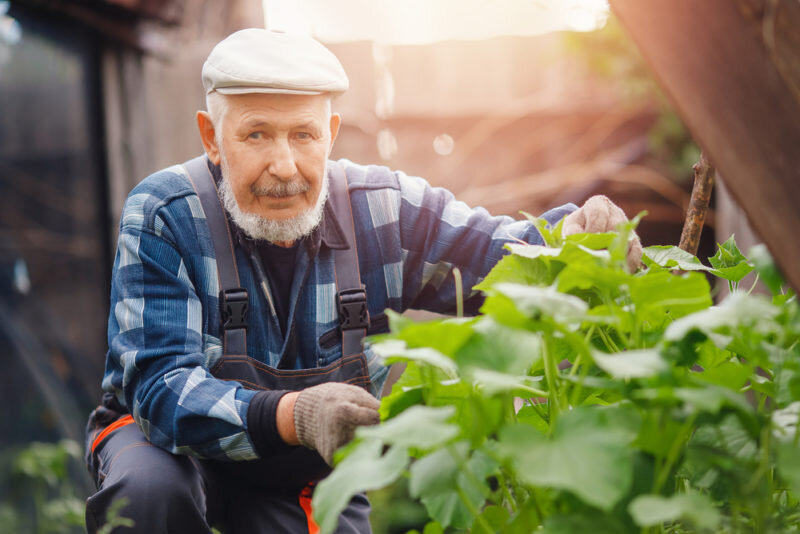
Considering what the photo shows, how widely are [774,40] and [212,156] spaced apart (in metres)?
1.30

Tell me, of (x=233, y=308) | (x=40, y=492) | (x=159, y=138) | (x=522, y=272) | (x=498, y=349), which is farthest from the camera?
(x=159, y=138)

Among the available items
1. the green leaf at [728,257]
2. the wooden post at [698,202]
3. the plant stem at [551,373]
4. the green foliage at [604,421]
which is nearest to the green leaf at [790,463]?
the green foliage at [604,421]

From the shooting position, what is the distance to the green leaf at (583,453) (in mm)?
568

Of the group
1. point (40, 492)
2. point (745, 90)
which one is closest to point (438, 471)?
point (745, 90)

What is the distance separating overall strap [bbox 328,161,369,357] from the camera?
1.59m

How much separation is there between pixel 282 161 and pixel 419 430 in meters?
1.03

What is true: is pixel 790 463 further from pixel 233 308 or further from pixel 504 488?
pixel 233 308

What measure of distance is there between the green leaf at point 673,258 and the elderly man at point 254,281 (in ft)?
0.83

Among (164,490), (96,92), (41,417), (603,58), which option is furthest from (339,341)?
(603,58)

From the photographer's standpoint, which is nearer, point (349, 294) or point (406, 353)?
point (406, 353)

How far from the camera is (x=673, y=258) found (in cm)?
103

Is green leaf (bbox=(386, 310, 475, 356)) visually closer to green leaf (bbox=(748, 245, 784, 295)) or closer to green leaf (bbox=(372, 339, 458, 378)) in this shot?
green leaf (bbox=(372, 339, 458, 378))

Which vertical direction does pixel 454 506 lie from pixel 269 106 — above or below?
below

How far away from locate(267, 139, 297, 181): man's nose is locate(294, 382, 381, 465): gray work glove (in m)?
0.59
